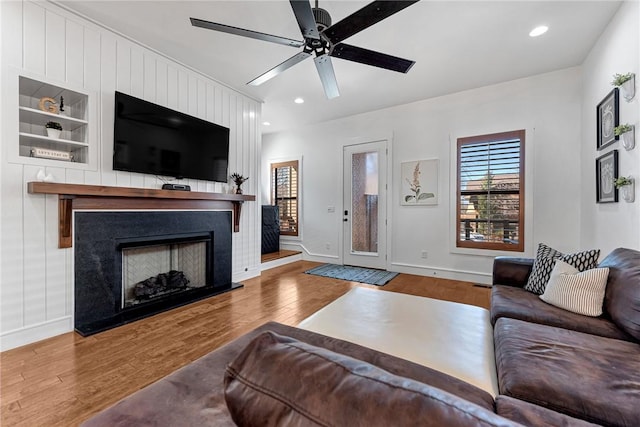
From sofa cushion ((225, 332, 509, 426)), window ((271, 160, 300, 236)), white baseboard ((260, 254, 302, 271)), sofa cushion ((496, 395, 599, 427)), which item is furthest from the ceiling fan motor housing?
window ((271, 160, 300, 236))

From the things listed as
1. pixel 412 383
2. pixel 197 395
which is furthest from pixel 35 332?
pixel 412 383

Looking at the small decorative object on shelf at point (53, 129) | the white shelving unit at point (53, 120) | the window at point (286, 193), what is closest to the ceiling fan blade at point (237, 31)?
the white shelving unit at point (53, 120)

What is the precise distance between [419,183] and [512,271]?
220 centimetres

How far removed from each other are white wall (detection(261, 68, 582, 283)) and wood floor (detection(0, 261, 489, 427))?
1042 mm

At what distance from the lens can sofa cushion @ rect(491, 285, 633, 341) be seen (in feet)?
5.04

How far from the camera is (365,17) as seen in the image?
1717 mm

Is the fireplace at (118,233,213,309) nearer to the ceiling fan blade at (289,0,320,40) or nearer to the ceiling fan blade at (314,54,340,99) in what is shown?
the ceiling fan blade at (314,54,340,99)

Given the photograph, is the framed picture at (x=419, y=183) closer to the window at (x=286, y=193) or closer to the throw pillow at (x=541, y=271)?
the throw pillow at (x=541, y=271)

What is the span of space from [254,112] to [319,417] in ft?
14.5

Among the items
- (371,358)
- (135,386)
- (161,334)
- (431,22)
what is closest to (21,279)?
(161,334)

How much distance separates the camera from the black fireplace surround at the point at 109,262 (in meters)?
2.38

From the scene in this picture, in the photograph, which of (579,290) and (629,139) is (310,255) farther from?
(629,139)

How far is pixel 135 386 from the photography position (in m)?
1.64

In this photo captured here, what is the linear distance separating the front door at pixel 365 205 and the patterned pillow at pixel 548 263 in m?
2.56
